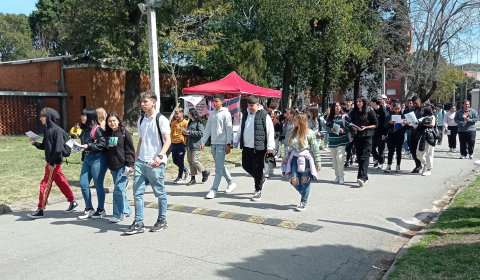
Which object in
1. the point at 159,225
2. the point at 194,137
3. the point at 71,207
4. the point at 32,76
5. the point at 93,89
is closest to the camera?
the point at 159,225

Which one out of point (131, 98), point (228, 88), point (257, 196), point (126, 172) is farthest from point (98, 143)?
point (131, 98)

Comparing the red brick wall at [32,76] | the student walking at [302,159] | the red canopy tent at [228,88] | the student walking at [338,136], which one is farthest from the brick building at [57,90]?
the student walking at [302,159]

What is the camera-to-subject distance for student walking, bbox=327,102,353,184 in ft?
30.9

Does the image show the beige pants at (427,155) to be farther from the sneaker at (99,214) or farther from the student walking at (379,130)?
the sneaker at (99,214)

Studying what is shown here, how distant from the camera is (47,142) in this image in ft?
22.2

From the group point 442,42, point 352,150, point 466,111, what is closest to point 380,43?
point 442,42

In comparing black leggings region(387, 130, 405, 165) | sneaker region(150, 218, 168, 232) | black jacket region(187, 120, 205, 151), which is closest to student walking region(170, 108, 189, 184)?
black jacket region(187, 120, 205, 151)

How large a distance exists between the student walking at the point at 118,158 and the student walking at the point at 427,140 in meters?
7.30

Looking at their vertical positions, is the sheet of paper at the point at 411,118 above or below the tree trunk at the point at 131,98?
below

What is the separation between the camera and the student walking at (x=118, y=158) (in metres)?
6.42

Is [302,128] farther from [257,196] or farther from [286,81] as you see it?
[286,81]

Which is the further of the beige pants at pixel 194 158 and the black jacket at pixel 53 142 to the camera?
the beige pants at pixel 194 158

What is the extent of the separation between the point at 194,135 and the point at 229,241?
418 centimetres

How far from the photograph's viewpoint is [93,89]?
91.6 feet
